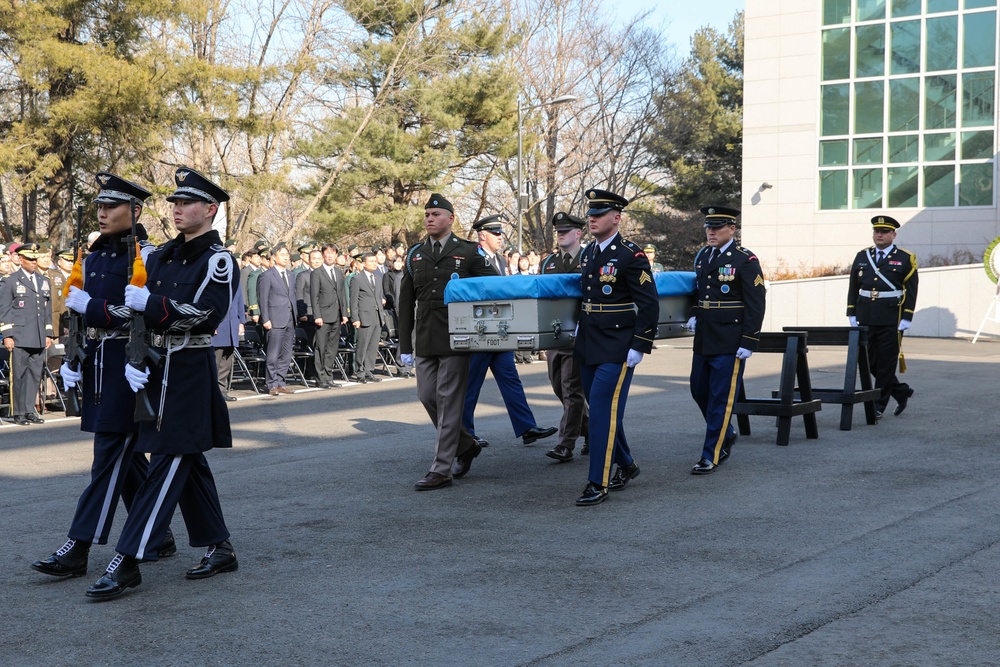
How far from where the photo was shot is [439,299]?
8398 millimetres

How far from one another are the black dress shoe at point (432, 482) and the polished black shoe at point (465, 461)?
16.6 inches

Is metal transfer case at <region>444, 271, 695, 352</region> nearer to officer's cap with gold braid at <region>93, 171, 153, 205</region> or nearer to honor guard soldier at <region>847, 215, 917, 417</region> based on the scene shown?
officer's cap with gold braid at <region>93, 171, 153, 205</region>

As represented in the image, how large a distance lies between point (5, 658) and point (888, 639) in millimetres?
3580

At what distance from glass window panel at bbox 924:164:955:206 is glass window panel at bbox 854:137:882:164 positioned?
1513mm

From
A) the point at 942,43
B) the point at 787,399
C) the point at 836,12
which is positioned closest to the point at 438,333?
the point at 787,399

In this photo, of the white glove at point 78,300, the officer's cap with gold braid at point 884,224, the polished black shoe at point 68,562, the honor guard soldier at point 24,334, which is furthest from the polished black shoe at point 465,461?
the honor guard soldier at point 24,334

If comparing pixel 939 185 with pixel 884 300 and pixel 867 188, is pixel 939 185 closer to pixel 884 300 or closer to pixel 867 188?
pixel 867 188

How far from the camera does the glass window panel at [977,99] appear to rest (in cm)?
3378

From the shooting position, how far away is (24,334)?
12.8 metres

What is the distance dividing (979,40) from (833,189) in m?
6.12

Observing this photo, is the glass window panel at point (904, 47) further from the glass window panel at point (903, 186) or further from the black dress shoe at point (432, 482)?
the black dress shoe at point (432, 482)

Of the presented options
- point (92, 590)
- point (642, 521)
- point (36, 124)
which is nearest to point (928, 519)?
point (642, 521)

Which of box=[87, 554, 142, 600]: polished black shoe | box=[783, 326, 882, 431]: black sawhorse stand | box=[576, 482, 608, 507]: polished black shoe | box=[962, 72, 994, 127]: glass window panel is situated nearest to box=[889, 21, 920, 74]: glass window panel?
box=[962, 72, 994, 127]: glass window panel

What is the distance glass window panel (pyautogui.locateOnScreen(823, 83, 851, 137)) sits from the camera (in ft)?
119
